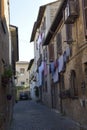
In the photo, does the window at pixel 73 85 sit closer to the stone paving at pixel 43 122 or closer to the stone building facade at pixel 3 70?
the stone paving at pixel 43 122

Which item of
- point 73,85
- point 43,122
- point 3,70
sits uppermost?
point 3,70

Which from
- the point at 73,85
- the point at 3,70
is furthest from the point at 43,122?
the point at 3,70

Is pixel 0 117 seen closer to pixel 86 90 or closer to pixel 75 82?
pixel 86 90

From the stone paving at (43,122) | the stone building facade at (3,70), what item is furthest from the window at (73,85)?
the stone building facade at (3,70)

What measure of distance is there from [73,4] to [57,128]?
542 cm

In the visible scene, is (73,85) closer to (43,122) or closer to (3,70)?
(43,122)

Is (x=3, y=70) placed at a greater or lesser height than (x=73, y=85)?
greater

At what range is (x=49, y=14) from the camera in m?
28.8

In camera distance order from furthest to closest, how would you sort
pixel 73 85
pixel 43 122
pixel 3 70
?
pixel 43 122, pixel 73 85, pixel 3 70

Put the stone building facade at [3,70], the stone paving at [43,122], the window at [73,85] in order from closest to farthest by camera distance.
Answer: the stone building facade at [3,70]
the stone paving at [43,122]
the window at [73,85]

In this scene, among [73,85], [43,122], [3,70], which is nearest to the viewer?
[3,70]

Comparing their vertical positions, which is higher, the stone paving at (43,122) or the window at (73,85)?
the window at (73,85)

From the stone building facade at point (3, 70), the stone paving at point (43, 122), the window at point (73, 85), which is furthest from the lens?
the window at point (73, 85)

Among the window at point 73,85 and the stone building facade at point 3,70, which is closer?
the stone building facade at point 3,70
